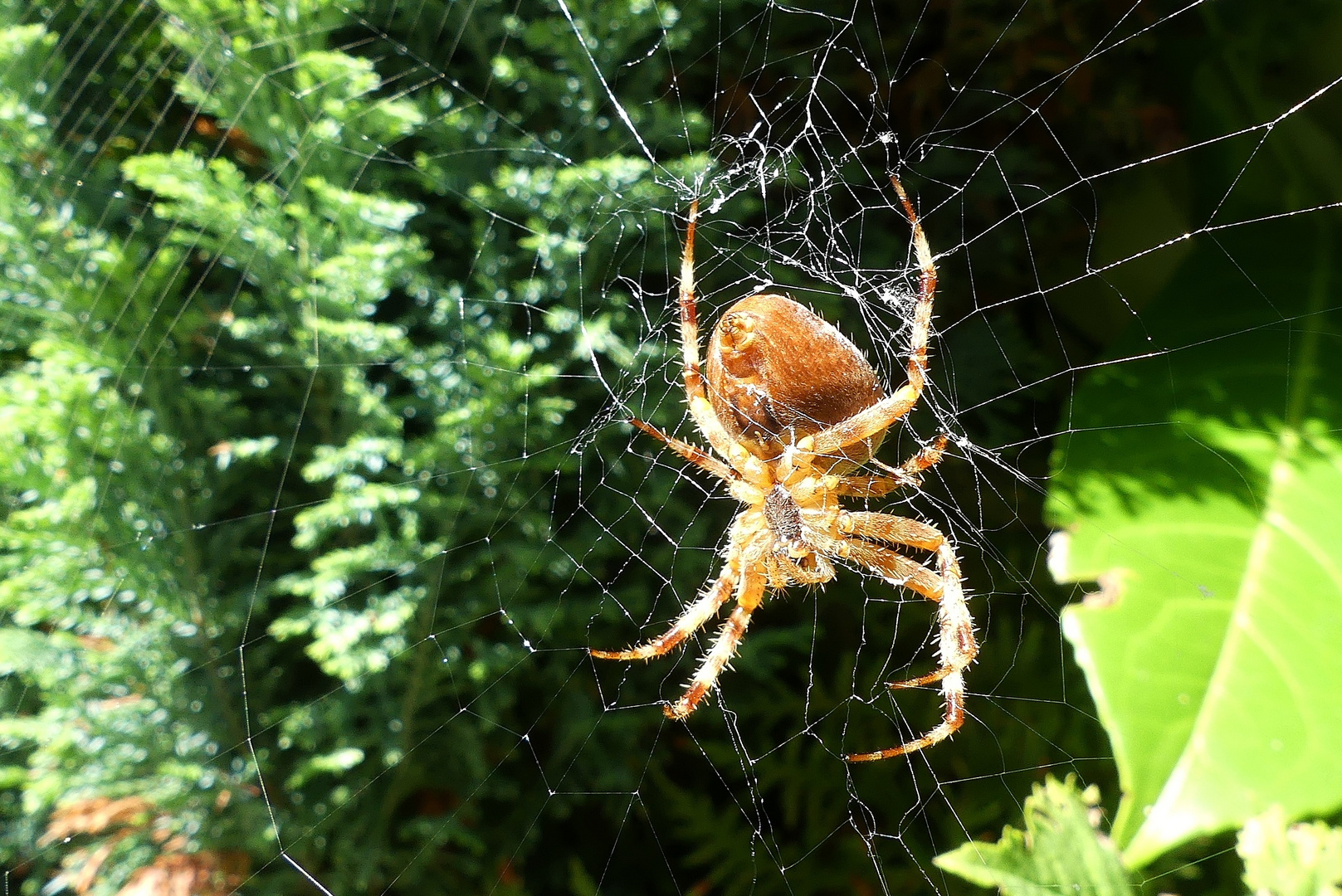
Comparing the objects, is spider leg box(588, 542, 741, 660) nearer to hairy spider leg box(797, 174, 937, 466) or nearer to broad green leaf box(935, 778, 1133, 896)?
hairy spider leg box(797, 174, 937, 466)

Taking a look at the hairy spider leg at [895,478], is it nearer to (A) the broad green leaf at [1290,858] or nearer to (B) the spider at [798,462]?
(B) the spider at [798,462]

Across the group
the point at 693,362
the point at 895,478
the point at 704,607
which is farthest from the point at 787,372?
the point at 704,607

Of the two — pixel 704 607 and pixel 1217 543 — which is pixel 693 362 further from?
pixel 1217 543

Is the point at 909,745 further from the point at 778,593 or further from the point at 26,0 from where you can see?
the point at 26,0

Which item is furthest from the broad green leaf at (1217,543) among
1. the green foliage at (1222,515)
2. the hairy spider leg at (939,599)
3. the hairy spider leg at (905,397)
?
the hairy spider leg at (905,397)

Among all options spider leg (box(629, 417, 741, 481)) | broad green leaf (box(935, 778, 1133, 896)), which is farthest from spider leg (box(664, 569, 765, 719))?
broad green leaf (box(935, 778, 1133, 896))

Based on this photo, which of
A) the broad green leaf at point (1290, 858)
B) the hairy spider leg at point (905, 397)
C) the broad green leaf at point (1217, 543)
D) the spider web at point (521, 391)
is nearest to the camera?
the broad green leaf at point (1290, 858)
